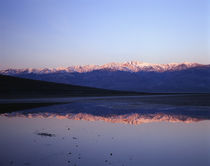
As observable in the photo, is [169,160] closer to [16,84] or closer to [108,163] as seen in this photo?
[108,163]

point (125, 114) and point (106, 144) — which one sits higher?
point (106, 144)

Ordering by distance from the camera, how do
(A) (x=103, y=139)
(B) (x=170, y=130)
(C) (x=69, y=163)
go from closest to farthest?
1. (C) (x=69, y=163)
2. (A) (x=103, y=139)
3. (B) (x=170, y=130)

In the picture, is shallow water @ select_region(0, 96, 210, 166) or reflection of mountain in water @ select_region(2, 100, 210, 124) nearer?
shallow water @ select_region(0, 96, 210, 166)

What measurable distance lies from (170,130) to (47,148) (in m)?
10.6

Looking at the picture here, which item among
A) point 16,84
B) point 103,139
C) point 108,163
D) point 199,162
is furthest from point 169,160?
point 16,84

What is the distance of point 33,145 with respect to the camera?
1584 cm

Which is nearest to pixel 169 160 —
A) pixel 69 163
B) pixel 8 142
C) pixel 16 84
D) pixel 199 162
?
pixel 199 162

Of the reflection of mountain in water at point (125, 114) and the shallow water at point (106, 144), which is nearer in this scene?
the shallow water at point (106, 144)

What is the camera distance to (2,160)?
41.0ft

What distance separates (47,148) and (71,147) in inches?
54.3

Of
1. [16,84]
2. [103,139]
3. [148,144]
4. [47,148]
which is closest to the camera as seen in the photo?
[47,148]

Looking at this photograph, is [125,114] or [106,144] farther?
[125,114]

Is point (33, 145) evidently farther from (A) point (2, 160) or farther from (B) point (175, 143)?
(B) point (175, 143)

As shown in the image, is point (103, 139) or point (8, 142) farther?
point (103, 139)
